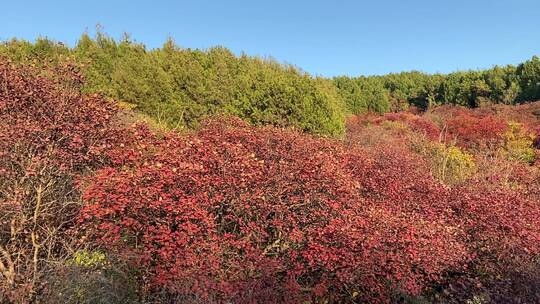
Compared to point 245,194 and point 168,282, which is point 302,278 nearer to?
point 245,194

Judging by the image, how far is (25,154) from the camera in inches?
232

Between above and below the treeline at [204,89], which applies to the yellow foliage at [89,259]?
below

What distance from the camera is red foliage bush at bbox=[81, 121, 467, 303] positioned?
5855 mm

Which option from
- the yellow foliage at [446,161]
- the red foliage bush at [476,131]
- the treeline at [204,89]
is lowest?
the yellow foliage at [446,161]

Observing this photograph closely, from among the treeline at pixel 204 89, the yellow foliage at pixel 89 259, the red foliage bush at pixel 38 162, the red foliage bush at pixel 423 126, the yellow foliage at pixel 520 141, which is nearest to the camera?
the red foliage bush at pixel 38 162

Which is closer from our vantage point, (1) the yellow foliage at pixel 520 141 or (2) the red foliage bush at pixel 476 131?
(1) the yellow foliage at pixel 520 141

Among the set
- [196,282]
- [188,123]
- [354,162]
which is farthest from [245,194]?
[188,123]

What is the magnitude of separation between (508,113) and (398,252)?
3027 cm

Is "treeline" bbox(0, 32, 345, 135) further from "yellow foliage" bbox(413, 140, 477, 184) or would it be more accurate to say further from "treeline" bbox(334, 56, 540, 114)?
"treeline" bbox(334, 56, 540, 114)

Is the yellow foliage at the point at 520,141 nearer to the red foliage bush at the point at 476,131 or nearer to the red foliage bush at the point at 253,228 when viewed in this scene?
the red foliage bush at the point at 476,131

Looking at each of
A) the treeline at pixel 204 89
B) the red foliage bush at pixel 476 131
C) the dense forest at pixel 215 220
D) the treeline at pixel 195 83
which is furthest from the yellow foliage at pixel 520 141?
the dense forest at pixel 215 220

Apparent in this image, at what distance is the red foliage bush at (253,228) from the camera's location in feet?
19.2

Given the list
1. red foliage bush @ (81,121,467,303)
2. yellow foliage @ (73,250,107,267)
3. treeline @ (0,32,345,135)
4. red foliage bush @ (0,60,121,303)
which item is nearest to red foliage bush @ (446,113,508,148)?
treeline @ (0,32,345,135)

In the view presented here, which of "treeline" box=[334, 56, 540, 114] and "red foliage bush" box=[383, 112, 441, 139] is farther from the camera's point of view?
"treeline" box=[334, 56, 540, 114]
